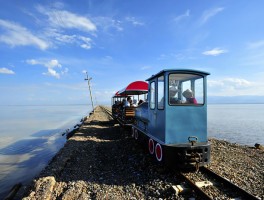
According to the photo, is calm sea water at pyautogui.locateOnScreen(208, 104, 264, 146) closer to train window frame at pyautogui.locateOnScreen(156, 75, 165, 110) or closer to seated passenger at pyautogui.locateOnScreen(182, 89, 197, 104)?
seated passenger at pyautogui.locateOnScreen(182, 89, 197, 104)

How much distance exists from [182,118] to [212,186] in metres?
2.14

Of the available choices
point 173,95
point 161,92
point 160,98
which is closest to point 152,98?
point 160,98

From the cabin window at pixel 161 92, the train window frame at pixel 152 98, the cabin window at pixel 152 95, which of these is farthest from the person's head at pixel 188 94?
the cabin window at pixel 152 95

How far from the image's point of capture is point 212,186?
5707 mm

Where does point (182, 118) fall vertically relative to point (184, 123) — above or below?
above

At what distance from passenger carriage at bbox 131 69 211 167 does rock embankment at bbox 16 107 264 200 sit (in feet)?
A: 2.30

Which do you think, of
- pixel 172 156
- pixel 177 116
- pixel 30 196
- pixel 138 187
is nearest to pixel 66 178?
pixel 30 196

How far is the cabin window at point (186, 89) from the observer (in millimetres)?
7096

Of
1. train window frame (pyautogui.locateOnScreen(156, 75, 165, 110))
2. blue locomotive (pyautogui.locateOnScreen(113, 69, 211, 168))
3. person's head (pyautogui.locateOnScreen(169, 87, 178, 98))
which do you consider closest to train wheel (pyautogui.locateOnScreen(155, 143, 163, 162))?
blue locomotive (pyautogui.locateOnScreen(113, 69, 211, 168))

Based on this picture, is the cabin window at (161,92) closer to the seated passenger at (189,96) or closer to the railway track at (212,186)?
the seated passenger at (189,96)

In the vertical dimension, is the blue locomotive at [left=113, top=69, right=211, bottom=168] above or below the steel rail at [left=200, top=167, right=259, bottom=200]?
above

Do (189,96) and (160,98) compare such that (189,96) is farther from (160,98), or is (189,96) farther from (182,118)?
(160,98)

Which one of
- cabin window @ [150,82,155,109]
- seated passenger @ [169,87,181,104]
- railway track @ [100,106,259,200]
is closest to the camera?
railway track @ [100,106,259,200]

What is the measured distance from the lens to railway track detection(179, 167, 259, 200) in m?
5.12
